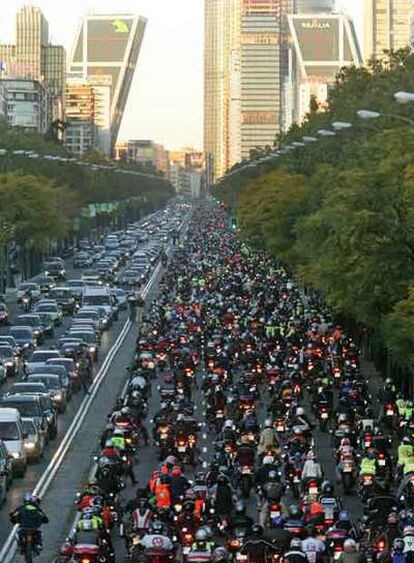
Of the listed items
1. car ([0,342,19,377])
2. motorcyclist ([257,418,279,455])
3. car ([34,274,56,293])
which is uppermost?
motorcyclist ([257,418,279,455])

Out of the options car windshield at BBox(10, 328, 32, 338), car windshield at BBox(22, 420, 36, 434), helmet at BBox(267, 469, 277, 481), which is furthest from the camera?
car windshield at BBox(10, 328, 32, 338)

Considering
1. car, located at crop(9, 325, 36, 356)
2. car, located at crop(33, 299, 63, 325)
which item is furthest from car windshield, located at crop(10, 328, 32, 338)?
car, located at crop(33, 299, 63, 325)

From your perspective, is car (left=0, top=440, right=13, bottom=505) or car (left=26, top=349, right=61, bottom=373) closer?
car (left=0, top=440, right=13, bottom=505)

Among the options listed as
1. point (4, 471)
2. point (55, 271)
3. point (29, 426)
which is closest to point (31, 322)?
point (29, 426)

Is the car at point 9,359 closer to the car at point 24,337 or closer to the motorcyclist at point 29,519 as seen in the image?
the car at point 24,337

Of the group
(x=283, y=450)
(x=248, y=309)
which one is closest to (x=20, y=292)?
(x=248, y=309)

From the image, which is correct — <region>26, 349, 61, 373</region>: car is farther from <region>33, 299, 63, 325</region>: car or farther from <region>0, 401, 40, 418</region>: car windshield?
<region>33, 299, 63, 325</region>: car
